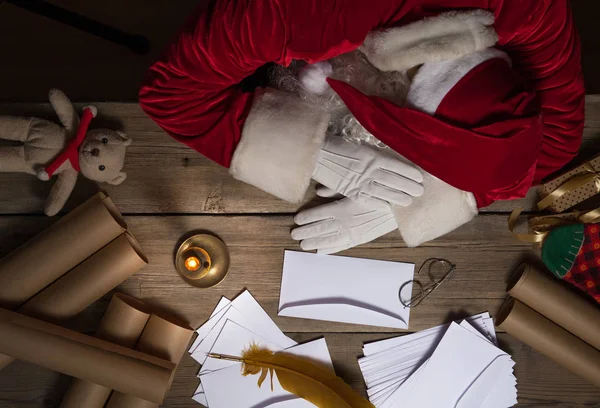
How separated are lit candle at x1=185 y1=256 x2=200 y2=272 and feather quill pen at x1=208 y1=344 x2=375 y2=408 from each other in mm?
210

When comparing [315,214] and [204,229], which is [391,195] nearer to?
[315,214]

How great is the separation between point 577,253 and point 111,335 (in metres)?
1.03

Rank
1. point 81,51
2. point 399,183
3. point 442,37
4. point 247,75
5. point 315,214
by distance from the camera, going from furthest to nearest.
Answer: point 81,51 < point 315,214 < point 399,183 < point 247,75 < point 442,37

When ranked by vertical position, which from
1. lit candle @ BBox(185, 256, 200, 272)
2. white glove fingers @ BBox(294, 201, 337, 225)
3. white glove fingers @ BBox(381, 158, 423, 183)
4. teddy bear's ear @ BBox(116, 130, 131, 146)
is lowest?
lit candle @ BBox(185, 256, 200, 272)

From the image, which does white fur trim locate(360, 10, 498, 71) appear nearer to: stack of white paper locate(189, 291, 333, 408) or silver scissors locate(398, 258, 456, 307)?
silver scissors locate(398, 258, 456, 307)

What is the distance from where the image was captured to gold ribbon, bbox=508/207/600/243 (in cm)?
108

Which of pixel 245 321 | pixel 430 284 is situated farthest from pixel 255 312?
pixel 430 284

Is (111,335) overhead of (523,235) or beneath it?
beneath

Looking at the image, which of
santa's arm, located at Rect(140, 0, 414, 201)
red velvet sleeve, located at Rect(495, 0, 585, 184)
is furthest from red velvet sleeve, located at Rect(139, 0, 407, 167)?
red velvet sleeve, located at Rect(495, 0, 585, 184)

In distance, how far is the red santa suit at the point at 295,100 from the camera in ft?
2.46

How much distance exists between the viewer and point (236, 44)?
771 millimetres

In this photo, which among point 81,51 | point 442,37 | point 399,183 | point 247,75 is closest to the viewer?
point 442,37

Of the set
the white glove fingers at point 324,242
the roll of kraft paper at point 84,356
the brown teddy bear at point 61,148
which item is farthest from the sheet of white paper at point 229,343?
the brown teddy bear at point 61,148

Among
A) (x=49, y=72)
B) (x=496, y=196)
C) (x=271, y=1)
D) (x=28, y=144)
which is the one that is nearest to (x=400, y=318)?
(x=496, y=196)
